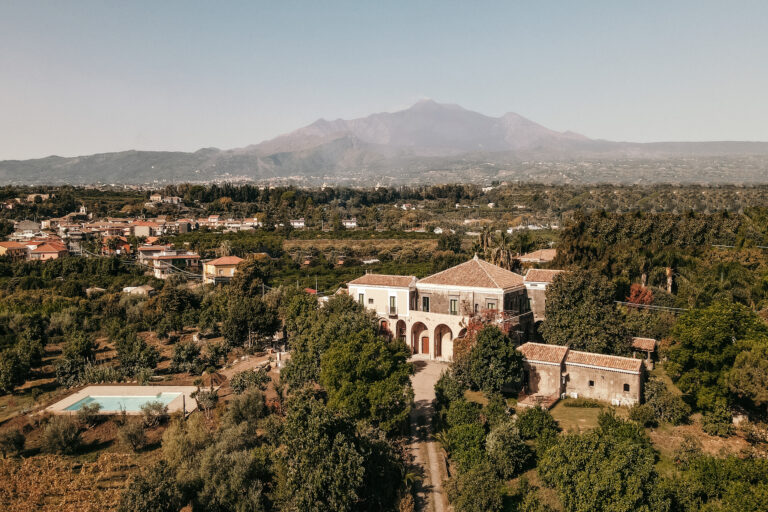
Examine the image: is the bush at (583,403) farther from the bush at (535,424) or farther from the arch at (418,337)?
the arch at (418,337)

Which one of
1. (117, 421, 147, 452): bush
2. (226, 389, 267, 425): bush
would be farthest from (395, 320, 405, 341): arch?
(117, 421, 147, 452): bush

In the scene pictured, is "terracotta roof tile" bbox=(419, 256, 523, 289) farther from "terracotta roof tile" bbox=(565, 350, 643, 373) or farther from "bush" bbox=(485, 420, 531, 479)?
"bush" bbox=(485, 420, 531, 479)

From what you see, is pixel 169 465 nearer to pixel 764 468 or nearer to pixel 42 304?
pixel 764 468

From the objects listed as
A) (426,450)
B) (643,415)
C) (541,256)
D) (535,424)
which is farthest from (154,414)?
(541,256)

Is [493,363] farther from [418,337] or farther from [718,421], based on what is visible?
[418,337]

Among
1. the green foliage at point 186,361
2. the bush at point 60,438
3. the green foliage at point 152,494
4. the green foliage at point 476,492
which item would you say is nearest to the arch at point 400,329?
the green foliage at point 186,361

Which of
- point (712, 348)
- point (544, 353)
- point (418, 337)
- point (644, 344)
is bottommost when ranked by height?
point (418, 337)
